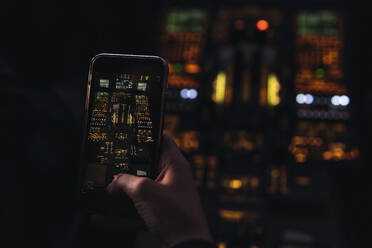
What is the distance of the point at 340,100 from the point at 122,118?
4.01 ft

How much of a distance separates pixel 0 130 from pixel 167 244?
37 cm

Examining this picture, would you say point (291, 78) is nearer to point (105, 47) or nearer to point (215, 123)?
point (215, 123)

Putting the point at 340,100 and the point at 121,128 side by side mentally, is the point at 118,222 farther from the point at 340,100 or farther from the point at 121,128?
the point at 340,100

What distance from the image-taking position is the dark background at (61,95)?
0.73 metres

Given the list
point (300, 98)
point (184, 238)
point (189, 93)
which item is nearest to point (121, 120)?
point (184, 238)

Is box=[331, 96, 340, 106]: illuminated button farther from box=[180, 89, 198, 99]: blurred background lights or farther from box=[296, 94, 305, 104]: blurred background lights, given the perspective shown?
box=[180, 89, 198, 99]: blurred background lights

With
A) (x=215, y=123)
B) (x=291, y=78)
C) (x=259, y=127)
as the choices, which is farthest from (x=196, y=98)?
(x=291, y=78)

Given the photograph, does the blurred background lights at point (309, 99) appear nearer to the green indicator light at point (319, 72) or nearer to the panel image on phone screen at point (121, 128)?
the green indicator light at point (319, 72)

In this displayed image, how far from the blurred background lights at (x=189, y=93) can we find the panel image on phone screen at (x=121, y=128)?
101 centimetres

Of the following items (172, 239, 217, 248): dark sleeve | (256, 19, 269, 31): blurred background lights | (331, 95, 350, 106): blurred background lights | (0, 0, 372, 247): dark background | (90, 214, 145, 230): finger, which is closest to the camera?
(172, 239, 217, 248): dark sleeve

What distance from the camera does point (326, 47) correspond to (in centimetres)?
178

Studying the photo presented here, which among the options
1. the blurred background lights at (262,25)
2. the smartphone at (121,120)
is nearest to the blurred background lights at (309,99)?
the blurred background lights at (262,25)

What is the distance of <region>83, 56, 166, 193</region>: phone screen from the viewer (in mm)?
657

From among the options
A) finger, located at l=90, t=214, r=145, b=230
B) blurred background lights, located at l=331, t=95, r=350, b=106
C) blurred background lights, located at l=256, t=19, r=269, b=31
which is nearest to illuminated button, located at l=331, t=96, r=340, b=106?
blurred background lights, located at l=331, t=95, r=350, b=106
